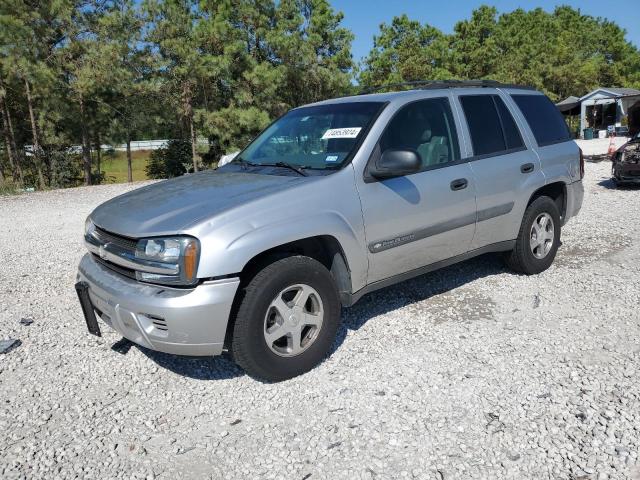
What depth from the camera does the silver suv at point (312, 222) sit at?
281cm

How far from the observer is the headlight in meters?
2.72

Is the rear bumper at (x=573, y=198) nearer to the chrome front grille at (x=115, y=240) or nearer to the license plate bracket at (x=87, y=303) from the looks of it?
the chrome front grille at (x=115, y=240)

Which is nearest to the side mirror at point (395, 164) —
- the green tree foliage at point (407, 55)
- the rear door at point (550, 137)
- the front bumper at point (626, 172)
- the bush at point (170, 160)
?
the rear door at point (550, 137)

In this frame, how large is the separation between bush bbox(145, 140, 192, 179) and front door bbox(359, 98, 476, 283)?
57.5ft

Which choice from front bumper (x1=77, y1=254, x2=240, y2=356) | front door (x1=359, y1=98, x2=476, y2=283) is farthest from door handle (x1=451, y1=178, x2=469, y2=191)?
front bumper (x1=77, y1=254, x2=240, y2=356)

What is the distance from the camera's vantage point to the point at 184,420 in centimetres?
289

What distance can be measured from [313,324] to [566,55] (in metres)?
43.5

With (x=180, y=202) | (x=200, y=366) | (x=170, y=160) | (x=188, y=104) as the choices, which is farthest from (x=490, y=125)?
(x=170, y=160)

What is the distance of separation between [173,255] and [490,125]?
3038 mm

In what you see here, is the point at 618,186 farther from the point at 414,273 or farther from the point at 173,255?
the point at 173,255

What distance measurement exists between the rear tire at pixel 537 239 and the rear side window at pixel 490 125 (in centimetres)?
66

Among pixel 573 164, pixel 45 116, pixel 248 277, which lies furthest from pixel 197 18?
pixel 248 277

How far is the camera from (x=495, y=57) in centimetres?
3419

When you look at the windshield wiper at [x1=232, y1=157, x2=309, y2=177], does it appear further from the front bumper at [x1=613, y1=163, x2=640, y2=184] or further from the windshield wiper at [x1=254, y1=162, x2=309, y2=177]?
the front bumper at [x1=613, y1=163, x2=640, y2=184]
